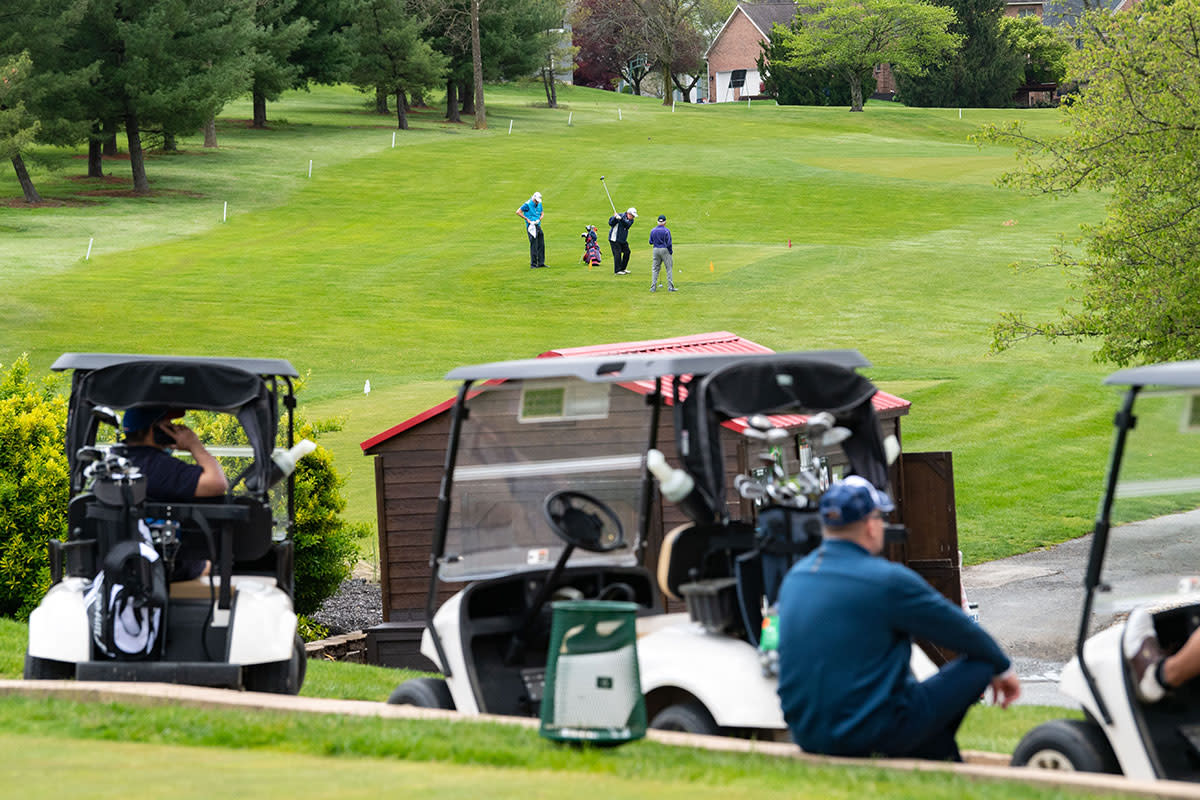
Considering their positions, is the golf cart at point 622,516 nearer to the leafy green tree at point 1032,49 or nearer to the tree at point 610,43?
the leafy green tree at point 1032,49

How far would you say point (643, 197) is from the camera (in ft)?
169

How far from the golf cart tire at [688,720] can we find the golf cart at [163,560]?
249 cm

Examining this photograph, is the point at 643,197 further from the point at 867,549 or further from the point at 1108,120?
the point at 867,549

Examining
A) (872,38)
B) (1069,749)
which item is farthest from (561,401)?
(872,38)

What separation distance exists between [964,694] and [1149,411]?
1.28 m

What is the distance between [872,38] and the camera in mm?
83000

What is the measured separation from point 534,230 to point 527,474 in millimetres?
32211

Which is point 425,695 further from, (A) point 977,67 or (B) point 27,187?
(A) point 977,67

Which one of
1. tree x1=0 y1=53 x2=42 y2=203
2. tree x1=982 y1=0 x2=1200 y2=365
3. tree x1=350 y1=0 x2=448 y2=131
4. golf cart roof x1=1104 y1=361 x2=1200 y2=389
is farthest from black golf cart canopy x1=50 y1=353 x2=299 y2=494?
tree x1=350 y1=0 x2=448 y2=131

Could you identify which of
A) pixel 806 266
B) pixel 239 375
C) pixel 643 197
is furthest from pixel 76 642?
pixel 643 197

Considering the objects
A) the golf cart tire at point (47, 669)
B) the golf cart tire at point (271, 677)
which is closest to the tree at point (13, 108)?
the golf cart tire at point (47, 669)

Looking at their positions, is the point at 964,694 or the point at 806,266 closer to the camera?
the point at 964,694

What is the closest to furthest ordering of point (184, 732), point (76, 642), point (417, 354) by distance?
point (184, 732) → point (76, 642) → point (417, 354)

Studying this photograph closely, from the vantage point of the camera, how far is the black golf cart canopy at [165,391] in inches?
315
